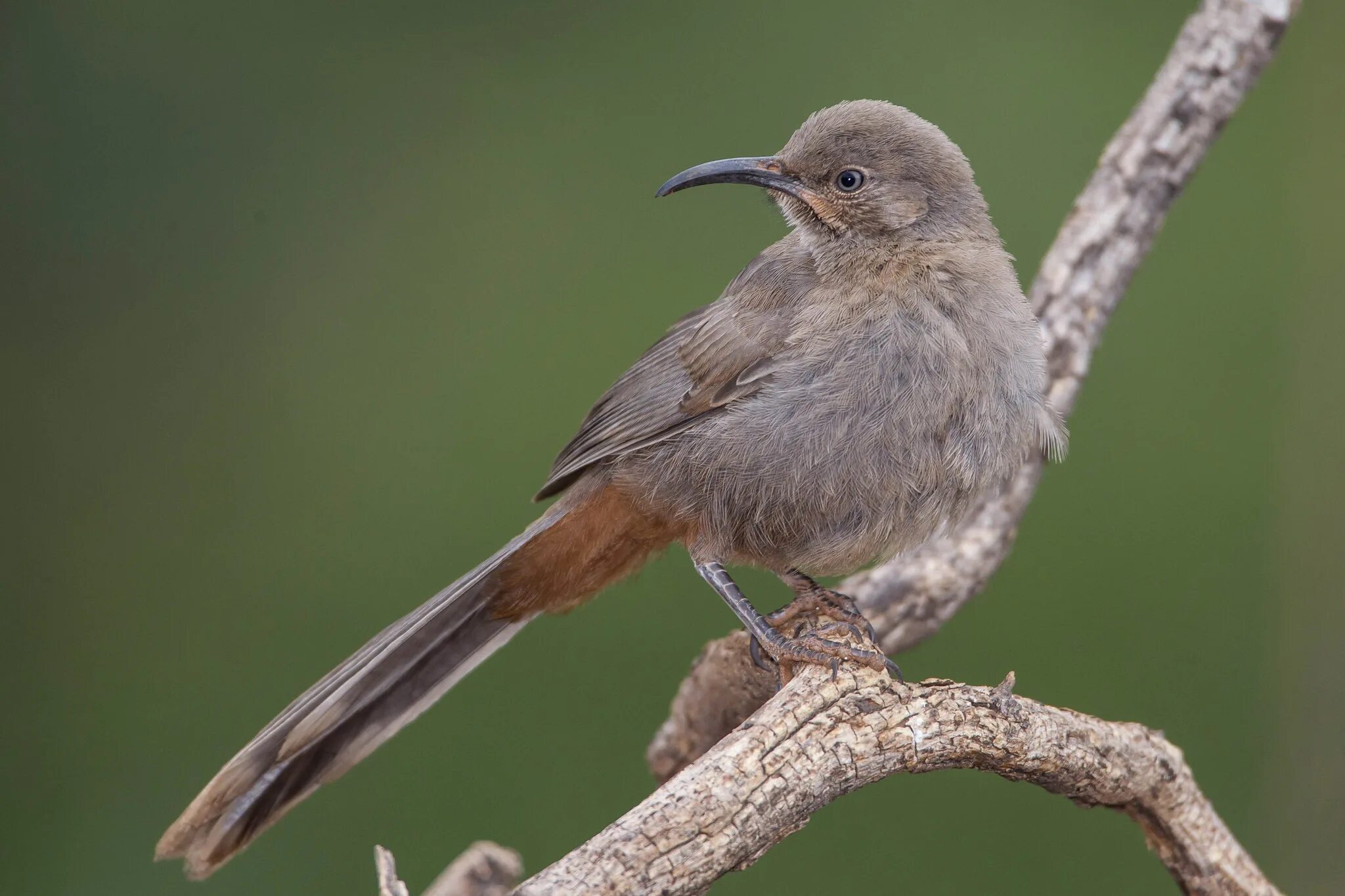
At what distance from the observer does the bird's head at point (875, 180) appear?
12.9ft

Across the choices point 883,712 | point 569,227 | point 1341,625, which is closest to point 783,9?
point 569,227

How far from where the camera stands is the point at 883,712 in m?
3.18

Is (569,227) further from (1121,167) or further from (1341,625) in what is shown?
(1341,625)

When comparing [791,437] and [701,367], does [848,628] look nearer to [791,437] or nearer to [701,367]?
[791,437]

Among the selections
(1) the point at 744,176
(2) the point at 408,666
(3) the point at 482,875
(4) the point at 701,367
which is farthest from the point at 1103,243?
(3) the point at 482,875

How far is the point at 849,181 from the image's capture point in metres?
3.97

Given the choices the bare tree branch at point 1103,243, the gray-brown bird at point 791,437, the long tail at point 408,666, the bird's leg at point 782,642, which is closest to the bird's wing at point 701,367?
the gray-brown bird at point 791,437

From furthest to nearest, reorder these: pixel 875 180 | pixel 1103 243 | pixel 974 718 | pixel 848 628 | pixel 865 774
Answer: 1. pixel 1103 243
2. pixel 875 180
3. pixel 848 628
4. pixel 974 718
5. pixel 865 774

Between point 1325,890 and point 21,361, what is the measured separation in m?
5.67

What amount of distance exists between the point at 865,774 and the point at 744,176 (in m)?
1.78

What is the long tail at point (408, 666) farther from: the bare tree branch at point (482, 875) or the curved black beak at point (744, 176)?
the curved black beak at point (744, 176)

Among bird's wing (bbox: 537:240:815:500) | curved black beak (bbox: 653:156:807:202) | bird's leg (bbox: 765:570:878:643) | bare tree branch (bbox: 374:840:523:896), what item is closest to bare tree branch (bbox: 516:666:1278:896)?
bird's leg (bbox: 765:570:878:643)

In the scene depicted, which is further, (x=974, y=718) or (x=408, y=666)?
(x=408, y=666)

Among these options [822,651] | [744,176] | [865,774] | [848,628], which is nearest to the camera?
[865,774]
